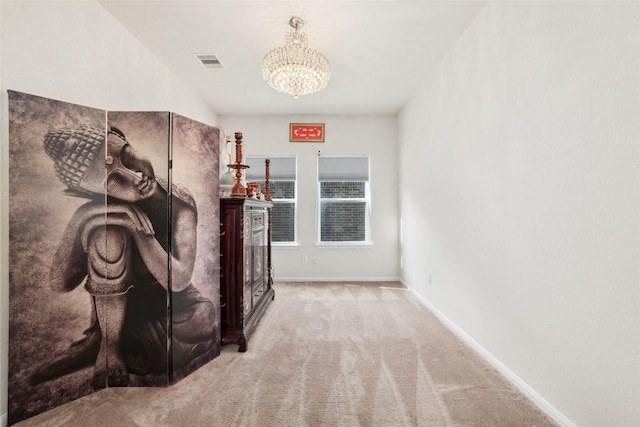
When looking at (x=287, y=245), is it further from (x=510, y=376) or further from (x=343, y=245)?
(x=510, y=376)

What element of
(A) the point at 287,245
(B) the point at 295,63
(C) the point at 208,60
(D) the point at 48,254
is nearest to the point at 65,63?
(D) the point at 48,254

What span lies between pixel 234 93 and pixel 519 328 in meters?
4.17

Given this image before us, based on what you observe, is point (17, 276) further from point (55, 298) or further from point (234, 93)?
point (234, 93)

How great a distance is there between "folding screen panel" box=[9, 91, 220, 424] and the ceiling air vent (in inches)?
54.5

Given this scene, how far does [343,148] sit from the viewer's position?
502 cm

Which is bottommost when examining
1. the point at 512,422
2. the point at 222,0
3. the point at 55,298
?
the point at 512,422

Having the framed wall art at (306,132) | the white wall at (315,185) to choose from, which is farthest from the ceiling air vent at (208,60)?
the framed wall art at (306,132)

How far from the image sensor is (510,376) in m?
1.99

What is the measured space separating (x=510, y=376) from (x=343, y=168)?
3776mm

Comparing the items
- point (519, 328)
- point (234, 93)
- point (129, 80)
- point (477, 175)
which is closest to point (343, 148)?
point (234, 93)

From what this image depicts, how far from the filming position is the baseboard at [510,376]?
161cm

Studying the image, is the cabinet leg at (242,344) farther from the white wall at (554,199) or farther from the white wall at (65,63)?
the white wall at (554,199)

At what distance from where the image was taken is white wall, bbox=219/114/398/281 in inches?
197

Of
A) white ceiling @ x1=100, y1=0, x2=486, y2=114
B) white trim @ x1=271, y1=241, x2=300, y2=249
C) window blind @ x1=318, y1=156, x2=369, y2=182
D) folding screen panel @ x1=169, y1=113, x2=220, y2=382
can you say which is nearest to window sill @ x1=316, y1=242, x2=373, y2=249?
white trim @ x1=271, y1=241, x2=300, y2=249
